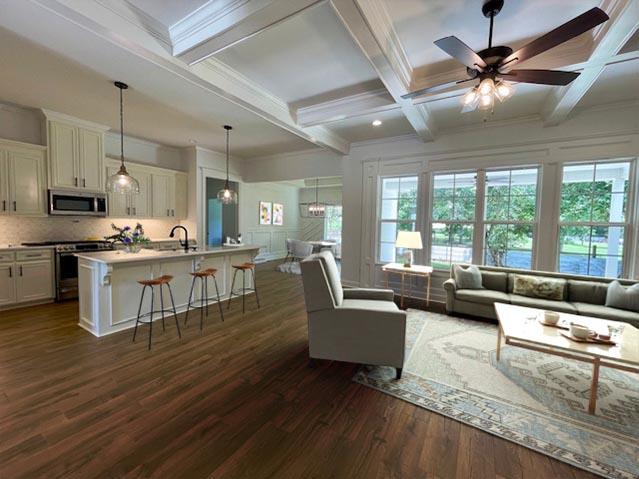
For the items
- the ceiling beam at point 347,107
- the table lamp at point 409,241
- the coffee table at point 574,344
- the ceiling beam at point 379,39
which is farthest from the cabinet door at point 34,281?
the coffee table at point 574,344

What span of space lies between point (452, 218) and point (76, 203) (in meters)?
6.45

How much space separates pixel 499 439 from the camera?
180 cm

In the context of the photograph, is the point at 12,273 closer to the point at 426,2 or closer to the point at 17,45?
the point at 17,45

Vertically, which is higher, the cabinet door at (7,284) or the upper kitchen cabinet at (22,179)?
the upper kitchen cabinet at (22,179)

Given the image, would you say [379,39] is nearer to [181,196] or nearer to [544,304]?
[544,304]

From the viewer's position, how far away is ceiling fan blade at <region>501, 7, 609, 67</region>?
5.02 feet

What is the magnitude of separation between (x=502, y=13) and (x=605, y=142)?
2995 mm

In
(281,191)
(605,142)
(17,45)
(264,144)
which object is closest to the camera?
(17,45)

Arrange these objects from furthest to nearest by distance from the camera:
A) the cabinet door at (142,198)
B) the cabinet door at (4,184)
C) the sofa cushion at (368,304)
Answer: the cabinet door at (142,198) → the cabinet door at (4,184) → the sofa cushion at (368,304)

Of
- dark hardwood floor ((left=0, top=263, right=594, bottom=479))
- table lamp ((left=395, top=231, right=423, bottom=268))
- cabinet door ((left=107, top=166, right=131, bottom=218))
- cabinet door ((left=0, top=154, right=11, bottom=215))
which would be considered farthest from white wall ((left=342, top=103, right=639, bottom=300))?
cabinet door ((left=0, top=154, right=11, bottom=215))

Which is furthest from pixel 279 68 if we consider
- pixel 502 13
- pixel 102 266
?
pixel 102 266

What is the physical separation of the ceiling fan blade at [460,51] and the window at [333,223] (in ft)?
28.1

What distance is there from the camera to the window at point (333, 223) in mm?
10734

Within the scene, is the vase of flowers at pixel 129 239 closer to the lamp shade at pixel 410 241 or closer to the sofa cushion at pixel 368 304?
the sofa cushion at pixel 368 304
